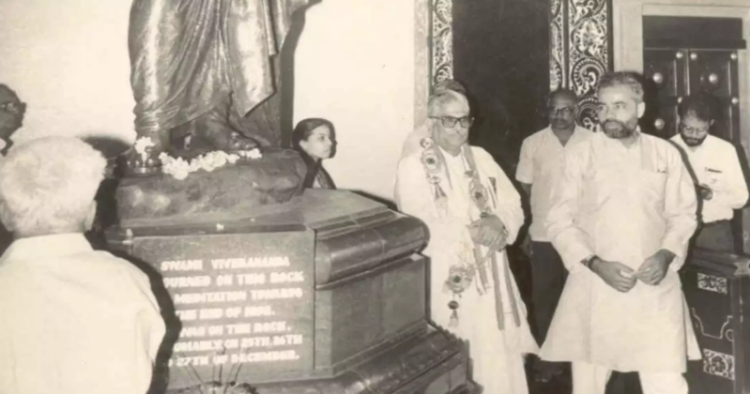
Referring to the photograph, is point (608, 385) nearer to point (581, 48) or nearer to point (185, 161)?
point (185, 161)

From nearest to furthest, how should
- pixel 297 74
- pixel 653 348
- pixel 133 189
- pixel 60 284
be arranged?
pixel 60 284 < pixel 133 189 < pixel 653 348 < pixel 297 74

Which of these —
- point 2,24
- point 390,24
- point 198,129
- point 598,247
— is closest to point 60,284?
point 198,129

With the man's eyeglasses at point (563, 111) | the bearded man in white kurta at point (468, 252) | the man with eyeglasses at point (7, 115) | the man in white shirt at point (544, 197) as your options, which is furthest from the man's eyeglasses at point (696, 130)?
the man with eyeglasses at point (7, 115)

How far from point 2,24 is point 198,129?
2.19m

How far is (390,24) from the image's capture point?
553 cm

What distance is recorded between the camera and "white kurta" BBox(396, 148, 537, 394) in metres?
3.45

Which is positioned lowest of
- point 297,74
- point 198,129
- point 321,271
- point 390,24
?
point 321,271

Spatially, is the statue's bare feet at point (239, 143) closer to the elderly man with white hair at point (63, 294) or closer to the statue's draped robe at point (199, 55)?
the statue's draped robe at point (199, 55)

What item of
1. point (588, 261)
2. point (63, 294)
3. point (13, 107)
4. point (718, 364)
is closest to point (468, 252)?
point (588, 261)

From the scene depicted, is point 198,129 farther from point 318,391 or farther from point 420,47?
point 420,47

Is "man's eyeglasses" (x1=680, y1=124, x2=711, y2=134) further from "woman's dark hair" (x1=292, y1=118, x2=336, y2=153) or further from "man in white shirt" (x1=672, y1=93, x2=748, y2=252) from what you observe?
"woman's dark hair" (x1=292, y1=118, x2=336, y2=153)

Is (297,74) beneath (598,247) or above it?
above

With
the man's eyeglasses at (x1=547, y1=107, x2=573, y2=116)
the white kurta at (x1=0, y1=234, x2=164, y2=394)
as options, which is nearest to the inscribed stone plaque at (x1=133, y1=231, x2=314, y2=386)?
the white kurta at (x1=0, y1=234, x2=164, y2=394)

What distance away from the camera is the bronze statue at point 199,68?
293 cm
